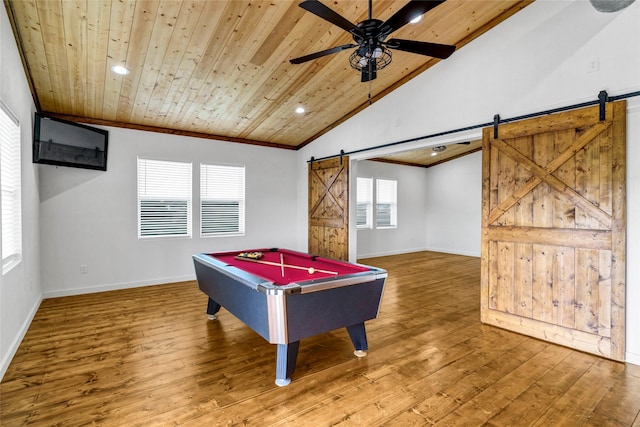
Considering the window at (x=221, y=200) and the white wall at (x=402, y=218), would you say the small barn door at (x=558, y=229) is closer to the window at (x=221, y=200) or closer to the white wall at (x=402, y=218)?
the window at (x=221, y=200)

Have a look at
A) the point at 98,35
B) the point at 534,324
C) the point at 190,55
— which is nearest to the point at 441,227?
the point at 534,324

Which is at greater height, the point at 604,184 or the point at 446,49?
the point at 446,49

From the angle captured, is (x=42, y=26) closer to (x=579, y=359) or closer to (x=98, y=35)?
(x=98, y=35)

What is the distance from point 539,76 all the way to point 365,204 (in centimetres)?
547

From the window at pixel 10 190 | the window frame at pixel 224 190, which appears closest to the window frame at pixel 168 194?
the window frame at pixel 224 190

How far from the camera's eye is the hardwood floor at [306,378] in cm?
207

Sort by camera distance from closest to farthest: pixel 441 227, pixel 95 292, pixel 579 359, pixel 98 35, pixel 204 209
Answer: pixel 579 359
pixel 98 35
pixel 95 292
pixel 204 209
pixel 441 227

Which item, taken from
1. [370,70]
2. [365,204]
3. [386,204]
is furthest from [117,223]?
[386,204]

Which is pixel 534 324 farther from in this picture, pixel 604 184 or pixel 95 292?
pixel 95 292

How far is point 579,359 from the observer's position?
2.87 m

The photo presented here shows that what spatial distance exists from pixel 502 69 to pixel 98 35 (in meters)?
4.33

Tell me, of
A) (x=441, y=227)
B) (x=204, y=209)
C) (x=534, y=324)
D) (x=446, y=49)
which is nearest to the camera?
(x=446, y=49)

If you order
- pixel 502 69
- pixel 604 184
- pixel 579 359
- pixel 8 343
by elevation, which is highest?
pixel 502 69

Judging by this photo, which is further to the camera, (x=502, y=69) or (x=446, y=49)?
(x=502, y=69)
